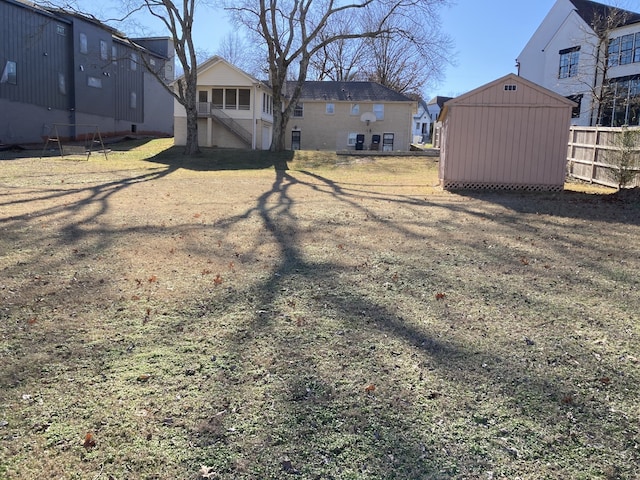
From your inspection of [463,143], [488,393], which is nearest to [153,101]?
[463,143]

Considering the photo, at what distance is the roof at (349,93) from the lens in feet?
121

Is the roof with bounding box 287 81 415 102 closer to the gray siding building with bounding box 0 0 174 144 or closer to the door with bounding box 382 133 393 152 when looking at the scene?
the door with bounding box 382 133 393 152

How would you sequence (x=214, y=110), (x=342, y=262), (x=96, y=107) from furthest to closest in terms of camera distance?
(x=96, y=107) → (x=214, y=110) → (x=342, y=262)

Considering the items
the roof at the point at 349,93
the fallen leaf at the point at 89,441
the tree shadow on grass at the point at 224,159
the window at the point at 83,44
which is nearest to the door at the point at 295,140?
the roof at the point at 349,93

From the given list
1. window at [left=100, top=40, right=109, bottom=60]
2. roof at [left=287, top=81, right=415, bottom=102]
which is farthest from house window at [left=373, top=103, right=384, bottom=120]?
window at [left=100, top=40, right=109, bottom=60]

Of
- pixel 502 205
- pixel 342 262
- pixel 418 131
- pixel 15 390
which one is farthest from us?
pixel 418 131

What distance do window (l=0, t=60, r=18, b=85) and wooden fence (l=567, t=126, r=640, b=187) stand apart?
27.3m

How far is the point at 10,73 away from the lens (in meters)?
27.2

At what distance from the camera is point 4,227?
23.7 feet

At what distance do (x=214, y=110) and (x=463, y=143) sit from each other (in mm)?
21213

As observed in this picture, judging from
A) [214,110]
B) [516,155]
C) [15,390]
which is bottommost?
[15,390]

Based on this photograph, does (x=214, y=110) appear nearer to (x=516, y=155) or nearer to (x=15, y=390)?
(x=516, y=155)

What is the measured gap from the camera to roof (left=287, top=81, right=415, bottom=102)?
121 ft

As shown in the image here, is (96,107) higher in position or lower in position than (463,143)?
higher
